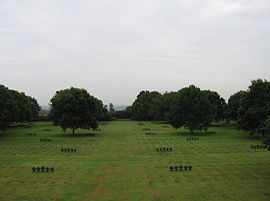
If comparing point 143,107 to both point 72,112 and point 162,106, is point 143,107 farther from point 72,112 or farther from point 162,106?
point 72,112

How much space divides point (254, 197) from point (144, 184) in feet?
34.0

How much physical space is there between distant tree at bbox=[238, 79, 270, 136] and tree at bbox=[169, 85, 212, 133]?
1084 cm

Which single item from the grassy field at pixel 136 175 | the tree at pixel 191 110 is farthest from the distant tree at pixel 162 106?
the grassy field at pixel 136 175

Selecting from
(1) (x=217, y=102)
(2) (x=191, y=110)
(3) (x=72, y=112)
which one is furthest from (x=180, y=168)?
(1) (x=217, y=102)

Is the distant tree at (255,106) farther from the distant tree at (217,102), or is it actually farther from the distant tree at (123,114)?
the distant tree at (123,114)

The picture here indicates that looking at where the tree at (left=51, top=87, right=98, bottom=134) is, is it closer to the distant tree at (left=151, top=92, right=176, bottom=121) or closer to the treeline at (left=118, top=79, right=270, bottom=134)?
the treeline at (left=118, top=79, right=270, bottom=134)

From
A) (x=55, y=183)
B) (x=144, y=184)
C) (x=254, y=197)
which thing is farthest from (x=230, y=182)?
(x=55, y=183)

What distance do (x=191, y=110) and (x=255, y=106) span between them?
56.4ft

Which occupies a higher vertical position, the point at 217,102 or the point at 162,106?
the point at 217,102

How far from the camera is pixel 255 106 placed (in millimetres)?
54219

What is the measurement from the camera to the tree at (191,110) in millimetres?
64625

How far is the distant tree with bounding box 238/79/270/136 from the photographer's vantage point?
5294 cm

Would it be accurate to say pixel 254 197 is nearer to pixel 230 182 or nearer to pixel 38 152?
pixel 230 182

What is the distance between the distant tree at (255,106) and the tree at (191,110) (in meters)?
10.8
